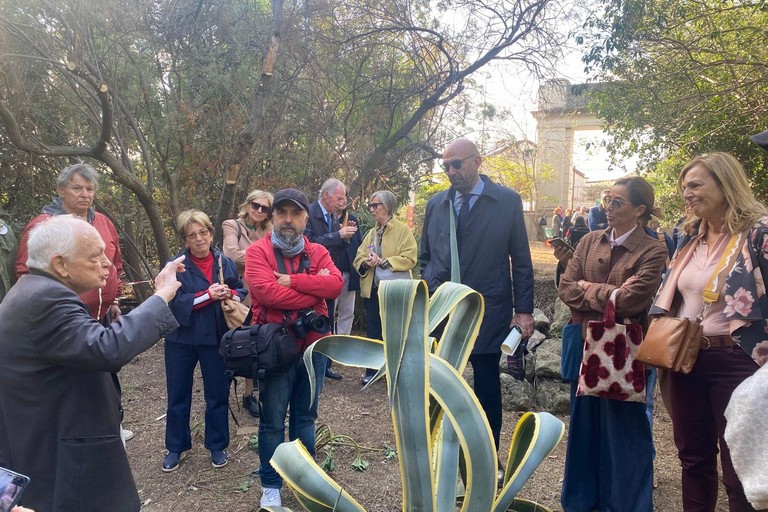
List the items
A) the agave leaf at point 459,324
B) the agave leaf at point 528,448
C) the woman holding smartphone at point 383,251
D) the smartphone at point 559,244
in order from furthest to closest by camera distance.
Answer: the woman holding smartphone at point 383,251
the smartphone at point 559,244
the agave leaf at point 459,324
the agave leaf at point 528,448

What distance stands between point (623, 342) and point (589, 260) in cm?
53

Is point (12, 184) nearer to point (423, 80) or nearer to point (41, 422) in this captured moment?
point (423, 80)

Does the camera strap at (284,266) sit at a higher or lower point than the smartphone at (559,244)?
lower

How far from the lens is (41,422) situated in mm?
1984

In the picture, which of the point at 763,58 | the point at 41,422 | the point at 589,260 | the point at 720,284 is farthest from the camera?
the point at 763,58

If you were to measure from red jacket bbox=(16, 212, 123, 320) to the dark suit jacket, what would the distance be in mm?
1403

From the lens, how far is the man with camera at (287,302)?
10.6 ft

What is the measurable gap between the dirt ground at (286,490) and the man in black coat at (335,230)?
92 centimetres

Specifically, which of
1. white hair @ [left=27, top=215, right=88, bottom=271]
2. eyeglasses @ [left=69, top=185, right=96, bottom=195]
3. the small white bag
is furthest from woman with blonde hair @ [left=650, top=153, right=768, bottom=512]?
eyeglasses @ [left=69, top=185, right=96, bottom=195]

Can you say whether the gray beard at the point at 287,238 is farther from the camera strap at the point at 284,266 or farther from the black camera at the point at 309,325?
the black camera at the point at 309,325

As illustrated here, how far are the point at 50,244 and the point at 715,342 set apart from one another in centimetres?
282

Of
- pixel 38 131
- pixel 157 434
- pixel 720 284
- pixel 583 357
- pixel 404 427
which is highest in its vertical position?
pixel 38 131

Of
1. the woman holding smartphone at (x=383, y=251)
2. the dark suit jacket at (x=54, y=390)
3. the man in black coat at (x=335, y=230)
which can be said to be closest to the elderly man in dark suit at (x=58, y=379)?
the dark suit jacket at (x=54, y=390)

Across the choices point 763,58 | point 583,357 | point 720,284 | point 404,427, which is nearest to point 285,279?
point 583,357
